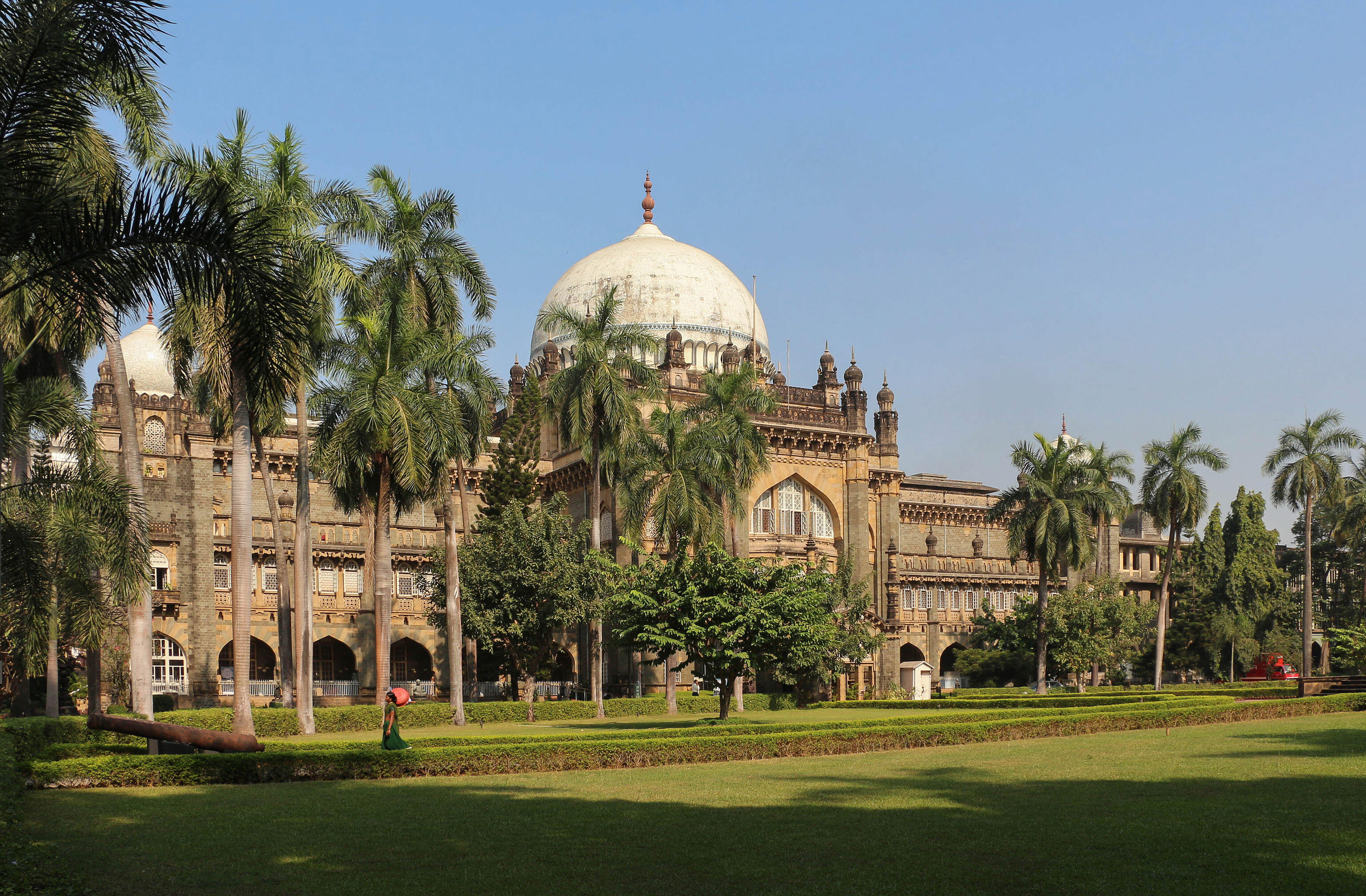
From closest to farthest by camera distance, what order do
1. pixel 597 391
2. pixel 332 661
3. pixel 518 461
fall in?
pixel 597 391 → pixel 518 461 → pixel 332 661

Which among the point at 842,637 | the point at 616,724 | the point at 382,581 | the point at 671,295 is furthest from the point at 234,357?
the point at 671,295

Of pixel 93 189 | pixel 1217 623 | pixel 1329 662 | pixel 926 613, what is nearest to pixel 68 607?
pixel 93 189

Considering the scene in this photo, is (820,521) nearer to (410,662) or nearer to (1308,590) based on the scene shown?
(410,662)

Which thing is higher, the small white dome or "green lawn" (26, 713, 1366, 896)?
the small white dome

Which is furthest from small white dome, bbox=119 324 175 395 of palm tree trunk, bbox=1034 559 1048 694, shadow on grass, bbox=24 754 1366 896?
shadow on grass, bbox=24 754 1366 896

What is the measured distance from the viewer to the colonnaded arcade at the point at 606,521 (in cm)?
4547

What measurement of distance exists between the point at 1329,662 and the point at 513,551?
46789mm

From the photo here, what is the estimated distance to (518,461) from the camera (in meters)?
47.3

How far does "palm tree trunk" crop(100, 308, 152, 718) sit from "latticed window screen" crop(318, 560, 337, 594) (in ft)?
72.6

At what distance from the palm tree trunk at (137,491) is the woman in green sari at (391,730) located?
6798 mm

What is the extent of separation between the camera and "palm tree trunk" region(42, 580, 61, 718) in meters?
26.3

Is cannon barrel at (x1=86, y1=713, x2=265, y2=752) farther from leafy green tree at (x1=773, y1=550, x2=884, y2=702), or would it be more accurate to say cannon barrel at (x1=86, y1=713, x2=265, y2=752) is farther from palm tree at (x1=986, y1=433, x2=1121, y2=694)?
palm tree at (x1=986, y1=433, x2=1121, y2=694)

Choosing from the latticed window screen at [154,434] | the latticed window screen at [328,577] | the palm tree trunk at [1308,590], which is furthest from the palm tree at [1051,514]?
the latticed window screen at [154,434]

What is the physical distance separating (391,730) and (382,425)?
1138 centimetres
